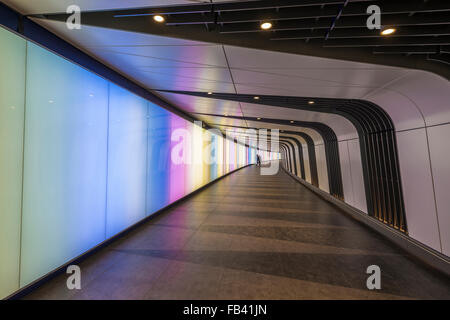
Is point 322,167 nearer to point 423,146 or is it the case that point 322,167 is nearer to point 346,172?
point 346,172

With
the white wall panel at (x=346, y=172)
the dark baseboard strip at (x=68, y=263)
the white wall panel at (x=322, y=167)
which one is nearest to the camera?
the dark baseboard strip at (x=68, y=263)

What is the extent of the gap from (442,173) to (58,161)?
6.45 metres

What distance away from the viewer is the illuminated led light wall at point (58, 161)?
2.47m

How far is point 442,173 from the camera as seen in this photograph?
3.97 m

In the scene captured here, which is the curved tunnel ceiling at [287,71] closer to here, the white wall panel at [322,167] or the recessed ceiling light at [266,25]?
the recessed ceiling light at [266,25]

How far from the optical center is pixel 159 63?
4.00 metres

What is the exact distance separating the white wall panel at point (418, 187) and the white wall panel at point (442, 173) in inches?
5.5

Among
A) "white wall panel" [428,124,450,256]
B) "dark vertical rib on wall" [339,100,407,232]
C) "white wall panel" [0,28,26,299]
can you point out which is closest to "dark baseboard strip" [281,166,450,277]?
"white wall panel" [428,124,450,256]

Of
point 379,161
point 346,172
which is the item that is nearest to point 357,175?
point 346,172

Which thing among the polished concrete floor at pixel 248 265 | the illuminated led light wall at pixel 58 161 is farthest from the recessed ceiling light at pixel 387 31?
the illuminated led light wall at pixel 58 161

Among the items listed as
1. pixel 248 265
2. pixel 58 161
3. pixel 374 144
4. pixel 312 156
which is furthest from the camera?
pixel 312 156

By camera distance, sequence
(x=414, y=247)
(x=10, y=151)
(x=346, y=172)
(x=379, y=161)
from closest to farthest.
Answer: (x=10, y=151)
(x=414, y=247)
(x=379, y=161)
(x=346, y=172)
